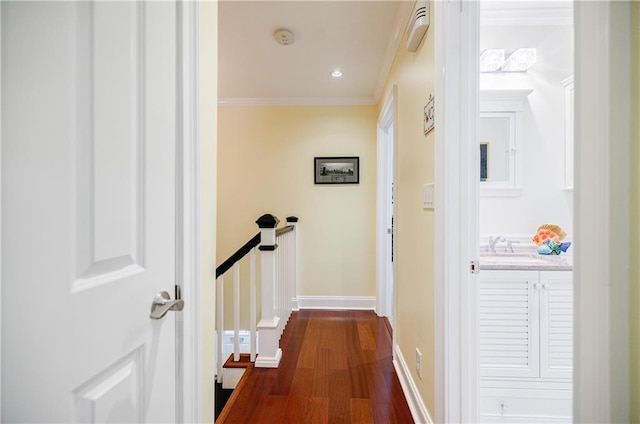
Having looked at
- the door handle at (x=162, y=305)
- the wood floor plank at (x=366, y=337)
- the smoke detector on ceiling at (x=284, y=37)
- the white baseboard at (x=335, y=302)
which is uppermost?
the smoke detector on ceiling at (x=284, y=37)

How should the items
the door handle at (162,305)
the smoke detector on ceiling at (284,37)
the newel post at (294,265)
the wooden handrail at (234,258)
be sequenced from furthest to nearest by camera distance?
the newel post at (294,265) → the smoke detector on ceiling at (284,37) → the wooden handrail at (234,258) → the door handle at (162,305)

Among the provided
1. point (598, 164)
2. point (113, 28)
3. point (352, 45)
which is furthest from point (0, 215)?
point (352, 45)

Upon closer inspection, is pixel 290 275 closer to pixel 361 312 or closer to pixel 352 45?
pixel 361 312

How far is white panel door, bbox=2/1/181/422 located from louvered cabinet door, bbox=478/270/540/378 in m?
1.64

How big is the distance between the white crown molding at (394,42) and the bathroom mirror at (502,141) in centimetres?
76

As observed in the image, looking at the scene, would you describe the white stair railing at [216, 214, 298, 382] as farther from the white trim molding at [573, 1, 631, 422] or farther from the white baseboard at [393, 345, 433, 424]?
the white trim molding at [573, 1, 631, 422]

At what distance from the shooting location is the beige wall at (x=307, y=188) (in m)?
3.64

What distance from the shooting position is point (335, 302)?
363cm

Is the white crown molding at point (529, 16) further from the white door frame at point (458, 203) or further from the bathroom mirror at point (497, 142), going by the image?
the white door frame at point (458, 203)

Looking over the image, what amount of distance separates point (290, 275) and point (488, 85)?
2.47 m

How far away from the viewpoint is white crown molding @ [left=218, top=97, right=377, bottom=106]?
359 centimetres

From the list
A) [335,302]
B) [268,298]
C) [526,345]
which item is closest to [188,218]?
[268,298]

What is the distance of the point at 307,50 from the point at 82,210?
241 cm

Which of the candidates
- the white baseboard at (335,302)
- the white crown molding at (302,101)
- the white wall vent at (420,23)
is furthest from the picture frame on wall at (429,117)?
the white baseboard at (335,302)
